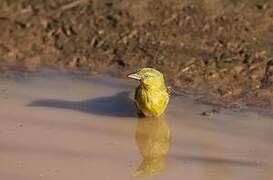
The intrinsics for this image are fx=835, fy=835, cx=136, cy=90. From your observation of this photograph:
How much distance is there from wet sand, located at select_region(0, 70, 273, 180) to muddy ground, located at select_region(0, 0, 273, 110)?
45 centimetres

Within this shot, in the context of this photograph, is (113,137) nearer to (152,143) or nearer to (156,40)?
(152,143)

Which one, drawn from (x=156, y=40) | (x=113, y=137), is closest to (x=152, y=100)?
(x=113, y=137)

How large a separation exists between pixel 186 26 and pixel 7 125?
2.82 metres

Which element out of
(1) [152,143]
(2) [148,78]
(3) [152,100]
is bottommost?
(1) [152,143]

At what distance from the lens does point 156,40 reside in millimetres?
10133

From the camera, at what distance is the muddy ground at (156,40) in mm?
9445

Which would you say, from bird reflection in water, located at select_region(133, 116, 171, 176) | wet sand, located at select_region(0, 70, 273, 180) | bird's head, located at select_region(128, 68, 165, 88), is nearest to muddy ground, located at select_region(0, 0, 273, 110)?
wet sand, located at select_region(0, 70, 273, 180)

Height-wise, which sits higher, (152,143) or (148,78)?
(148,78)

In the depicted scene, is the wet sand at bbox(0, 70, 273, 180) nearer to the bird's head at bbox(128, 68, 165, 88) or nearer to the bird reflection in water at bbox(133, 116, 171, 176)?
the bird reflection in water at bbox(133, 116, 171, 176)

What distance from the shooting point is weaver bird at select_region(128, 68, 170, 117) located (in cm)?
828

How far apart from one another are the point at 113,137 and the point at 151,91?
1.94 ft

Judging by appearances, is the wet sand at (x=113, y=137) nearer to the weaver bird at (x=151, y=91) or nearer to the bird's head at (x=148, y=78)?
the weaver bird at (x=151, y=91)

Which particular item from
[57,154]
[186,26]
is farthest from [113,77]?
[57,154]

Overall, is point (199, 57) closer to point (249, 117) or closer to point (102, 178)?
point (249, 117)
